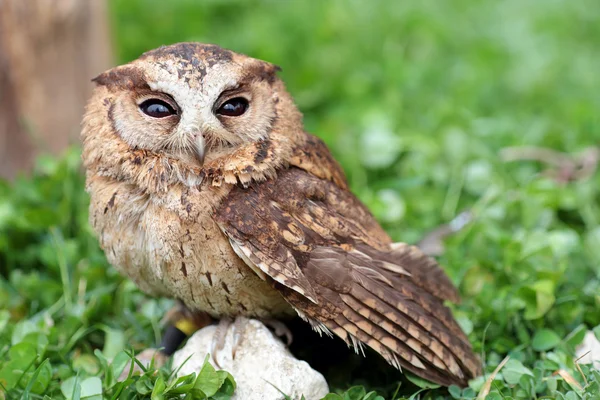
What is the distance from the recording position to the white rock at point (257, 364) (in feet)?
8.24

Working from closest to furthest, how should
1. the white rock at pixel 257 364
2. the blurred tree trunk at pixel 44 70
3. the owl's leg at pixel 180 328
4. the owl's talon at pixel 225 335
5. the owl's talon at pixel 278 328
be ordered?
the white rock at pixel 257 364 → the owl's talon at pixel 225 335 → the owl's talon at pixel 278 328 → the owl's leg at pixel 180 328 → the blurred tree trunk at pixel 44 70

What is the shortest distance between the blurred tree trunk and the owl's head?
1743 millimetres

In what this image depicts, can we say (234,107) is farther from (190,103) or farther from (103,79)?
(103,79)

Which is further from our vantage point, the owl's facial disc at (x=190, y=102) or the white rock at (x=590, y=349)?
the white rock at (x=590, y=349)

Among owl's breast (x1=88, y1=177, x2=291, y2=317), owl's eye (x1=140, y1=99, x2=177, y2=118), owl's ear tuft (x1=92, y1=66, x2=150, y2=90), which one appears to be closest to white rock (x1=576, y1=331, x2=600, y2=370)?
owl's breast (x1=88, y1=177, x2=291, y2=317)

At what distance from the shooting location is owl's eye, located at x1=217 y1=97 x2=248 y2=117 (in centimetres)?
248

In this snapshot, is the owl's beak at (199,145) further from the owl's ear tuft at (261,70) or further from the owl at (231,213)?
the owl's ear tuft at (261,70)

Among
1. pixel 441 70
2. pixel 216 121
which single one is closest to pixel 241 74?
pixel 216 121

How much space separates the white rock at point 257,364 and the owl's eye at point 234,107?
2.60ft

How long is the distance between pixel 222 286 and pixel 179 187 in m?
0.38

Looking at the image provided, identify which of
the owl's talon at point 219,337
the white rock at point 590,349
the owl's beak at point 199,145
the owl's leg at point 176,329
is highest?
the owl's beak at point 199,145

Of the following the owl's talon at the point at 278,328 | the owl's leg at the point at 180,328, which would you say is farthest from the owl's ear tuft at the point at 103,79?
the owl's talon at the point at 278,328

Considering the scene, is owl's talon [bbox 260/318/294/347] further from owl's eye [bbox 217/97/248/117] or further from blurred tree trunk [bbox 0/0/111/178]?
blurred tree trunk [bbox 0/0/111/178]

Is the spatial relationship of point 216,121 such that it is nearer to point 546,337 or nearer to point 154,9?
point 546,337
